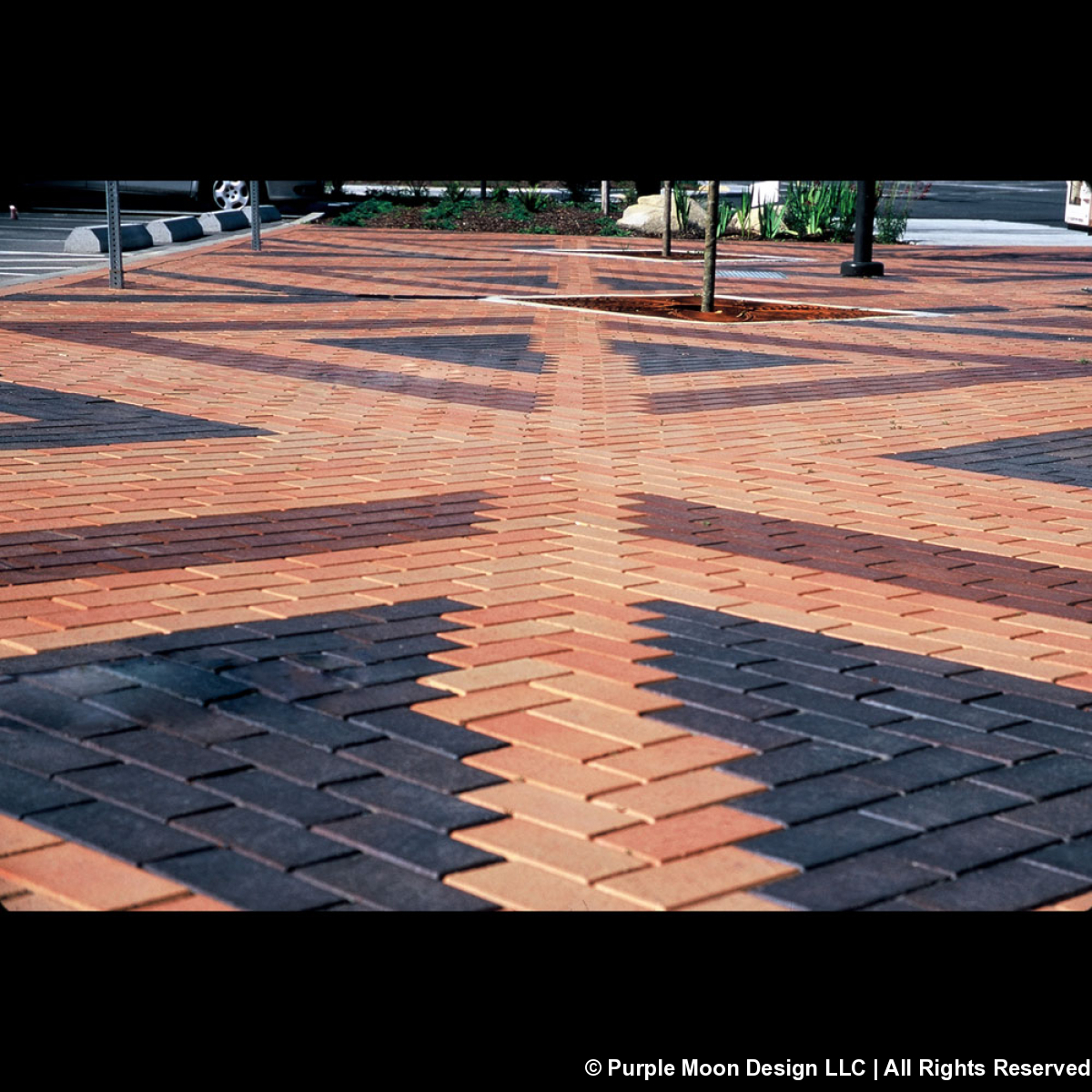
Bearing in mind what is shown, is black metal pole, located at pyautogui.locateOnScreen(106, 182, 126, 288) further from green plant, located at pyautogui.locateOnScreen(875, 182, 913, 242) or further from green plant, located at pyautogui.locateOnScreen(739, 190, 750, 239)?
green plant, located at pyautogui.locateOnScreen(875, 182, 913, 242)

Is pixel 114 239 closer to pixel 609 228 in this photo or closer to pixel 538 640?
pixel 538 640

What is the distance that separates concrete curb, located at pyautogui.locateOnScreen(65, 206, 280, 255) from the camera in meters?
16.4

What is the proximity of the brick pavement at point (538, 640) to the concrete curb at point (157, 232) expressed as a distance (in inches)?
352

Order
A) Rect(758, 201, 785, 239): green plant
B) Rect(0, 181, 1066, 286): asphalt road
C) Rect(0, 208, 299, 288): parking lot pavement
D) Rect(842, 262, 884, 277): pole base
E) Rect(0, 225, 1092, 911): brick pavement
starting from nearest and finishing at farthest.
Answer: Rect(0, 225, 1092, 911): brick pavement < Rect(0, 208, 299, 288): parking lot pavement < Rect(0, 181, 1066, 286): asphalt road < Rect(842, 262, 884, 277): pole base < Rect(758, 201, 785, 239): green plant

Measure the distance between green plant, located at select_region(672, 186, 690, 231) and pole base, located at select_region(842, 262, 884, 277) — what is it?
6312mm

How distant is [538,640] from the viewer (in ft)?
12.2

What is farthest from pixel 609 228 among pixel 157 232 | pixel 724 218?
pixel 157 232

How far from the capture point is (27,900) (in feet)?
7.59

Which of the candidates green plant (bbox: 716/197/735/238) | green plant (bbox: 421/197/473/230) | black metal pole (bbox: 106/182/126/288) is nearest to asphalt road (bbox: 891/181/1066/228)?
green plant (bbox: 716/197/735/238)

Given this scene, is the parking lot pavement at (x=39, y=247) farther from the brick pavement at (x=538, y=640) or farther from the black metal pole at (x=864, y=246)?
the black metal pole at (x=864, y=246)

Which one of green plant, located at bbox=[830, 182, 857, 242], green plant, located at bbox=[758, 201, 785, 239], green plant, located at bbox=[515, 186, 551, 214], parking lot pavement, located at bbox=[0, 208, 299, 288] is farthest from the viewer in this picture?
green plant, located at bbox=[515, 186, 551, 214]
